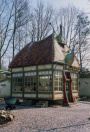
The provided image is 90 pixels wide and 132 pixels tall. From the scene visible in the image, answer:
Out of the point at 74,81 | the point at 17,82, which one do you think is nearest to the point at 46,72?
the point at 17,82

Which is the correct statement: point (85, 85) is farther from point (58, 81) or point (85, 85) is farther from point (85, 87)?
point (58, 81)

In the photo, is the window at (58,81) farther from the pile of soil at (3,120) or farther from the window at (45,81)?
the pile of soil at (3,120)

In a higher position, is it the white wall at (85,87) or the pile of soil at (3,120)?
the white wall at (85,87)

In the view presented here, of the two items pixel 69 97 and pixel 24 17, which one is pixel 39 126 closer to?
pixel 69 97

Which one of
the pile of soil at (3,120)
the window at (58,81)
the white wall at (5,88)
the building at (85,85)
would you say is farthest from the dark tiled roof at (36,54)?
the building at (85,85)

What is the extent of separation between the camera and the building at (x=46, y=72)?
47.4 feet

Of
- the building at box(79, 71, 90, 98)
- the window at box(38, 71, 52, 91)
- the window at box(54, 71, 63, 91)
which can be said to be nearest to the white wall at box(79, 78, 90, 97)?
the building at box(79, 71, 90, 98)

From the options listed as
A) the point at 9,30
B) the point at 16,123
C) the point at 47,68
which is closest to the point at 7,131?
the point at 16,123

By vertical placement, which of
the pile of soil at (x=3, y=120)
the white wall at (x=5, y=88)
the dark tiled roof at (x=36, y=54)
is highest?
the dark tiled roof at (x=36, y=54)

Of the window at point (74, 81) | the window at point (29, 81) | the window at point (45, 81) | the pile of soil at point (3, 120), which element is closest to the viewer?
the pile of soil at point (3, 120)

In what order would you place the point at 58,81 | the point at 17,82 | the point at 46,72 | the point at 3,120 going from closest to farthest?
the point at 3,120 → the point at 46,72 → the point at 58,81 → the point at 17,82

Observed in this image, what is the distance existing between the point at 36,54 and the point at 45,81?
294 cm

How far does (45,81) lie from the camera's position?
14.6 meters

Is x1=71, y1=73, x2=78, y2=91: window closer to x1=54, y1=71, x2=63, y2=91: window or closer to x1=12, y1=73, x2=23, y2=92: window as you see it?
x1=54, y1=71, x2=63, y2=91: window
